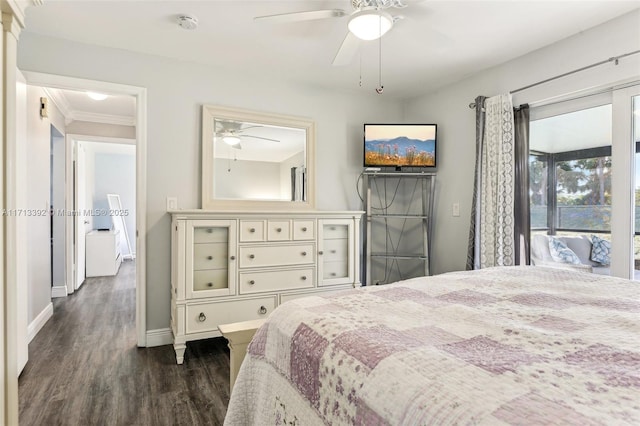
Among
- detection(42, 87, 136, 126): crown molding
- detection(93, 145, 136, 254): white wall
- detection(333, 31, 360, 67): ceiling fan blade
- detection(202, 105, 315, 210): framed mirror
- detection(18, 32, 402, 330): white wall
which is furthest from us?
detection(93, 145, 136, 254): white wall

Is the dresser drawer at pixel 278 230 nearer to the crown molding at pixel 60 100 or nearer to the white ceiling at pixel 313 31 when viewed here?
the white ceiling at pixel 313 31

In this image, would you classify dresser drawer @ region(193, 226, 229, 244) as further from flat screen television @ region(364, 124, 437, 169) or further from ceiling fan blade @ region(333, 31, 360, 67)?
flat screen television @ region(364, 124, 437, 169)

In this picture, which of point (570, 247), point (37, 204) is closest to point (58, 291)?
point (37, 204)

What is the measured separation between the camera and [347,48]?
83.4 inches

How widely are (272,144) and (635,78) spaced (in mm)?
2615

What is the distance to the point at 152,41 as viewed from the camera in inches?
101

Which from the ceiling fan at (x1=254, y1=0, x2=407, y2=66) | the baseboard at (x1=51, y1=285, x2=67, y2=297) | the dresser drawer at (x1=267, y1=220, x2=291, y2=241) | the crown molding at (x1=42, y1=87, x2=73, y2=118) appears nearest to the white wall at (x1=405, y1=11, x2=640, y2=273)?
the ceiling fan at (x1=254, y1=0, x2=407, y2=66)

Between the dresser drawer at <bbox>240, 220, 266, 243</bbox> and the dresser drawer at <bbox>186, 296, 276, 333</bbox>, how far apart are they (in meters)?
0.46

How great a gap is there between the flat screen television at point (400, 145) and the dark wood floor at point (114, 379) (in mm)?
2186

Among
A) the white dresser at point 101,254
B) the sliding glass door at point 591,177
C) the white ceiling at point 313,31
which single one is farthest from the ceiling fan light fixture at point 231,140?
the white dresser at point 101,254

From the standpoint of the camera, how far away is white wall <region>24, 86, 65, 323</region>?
114 inches

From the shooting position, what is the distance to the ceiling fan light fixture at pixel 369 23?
178 centimetres

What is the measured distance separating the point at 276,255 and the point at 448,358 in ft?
6.90

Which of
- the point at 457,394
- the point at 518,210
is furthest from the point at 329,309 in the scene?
the point at 518,210
